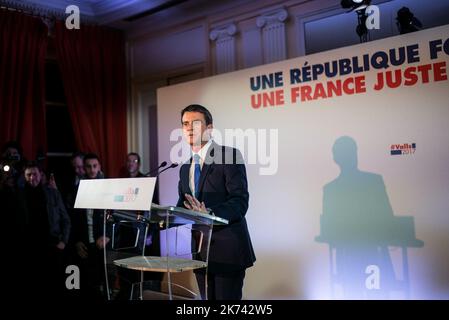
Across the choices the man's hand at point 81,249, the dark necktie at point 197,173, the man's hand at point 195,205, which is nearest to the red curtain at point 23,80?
the man's hand at point 81,249

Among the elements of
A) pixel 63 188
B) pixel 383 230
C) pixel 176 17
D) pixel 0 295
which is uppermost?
pixel 176 17

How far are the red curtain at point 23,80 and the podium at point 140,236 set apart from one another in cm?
331

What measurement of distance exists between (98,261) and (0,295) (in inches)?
36.4

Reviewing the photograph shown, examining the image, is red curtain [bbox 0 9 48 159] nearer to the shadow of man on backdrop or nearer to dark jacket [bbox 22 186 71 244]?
dark jacket [bbox 22 186 71 244]

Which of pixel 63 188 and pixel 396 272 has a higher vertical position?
Answer: pixel 63 188

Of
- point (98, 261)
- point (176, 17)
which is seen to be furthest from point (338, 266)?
point (176, 17)

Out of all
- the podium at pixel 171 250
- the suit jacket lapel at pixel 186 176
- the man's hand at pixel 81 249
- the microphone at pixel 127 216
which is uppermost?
the suit jacket lapel at pixel 186 176

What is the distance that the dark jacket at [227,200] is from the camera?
226 cm

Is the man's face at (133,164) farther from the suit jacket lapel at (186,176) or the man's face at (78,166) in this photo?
the suit jacket lapel at (186,176)

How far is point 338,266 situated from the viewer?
3.58m

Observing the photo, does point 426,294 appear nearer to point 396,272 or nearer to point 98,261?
point 396,272

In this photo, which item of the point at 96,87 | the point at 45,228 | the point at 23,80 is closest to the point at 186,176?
→ the point at 45,228

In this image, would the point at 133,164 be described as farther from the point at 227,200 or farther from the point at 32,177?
the point at 227,200

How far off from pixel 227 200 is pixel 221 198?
0.05 m
